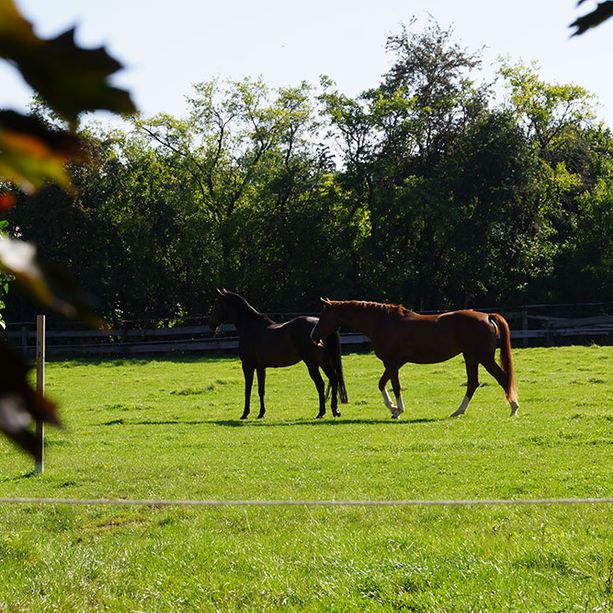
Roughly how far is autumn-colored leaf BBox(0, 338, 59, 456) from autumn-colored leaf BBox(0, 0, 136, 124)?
0.34 feet

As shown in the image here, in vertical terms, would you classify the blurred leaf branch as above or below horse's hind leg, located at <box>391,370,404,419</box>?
above

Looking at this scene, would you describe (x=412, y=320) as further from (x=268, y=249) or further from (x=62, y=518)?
(x=268, y=249)

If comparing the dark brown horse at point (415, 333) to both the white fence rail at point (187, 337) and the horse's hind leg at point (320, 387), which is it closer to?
the horse's hind leg at point (320, 387)

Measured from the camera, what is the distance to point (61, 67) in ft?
1.29

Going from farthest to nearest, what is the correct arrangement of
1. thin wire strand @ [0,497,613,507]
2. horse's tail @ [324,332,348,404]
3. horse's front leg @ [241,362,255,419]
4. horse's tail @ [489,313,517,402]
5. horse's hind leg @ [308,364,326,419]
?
horse's tail @ [324,332,348,404]
horse's front leg @ [241,362,255,419]
horse's hind leg @ [308,364,326,419]
horse's tail @ [489,313,517,402]
thin wire strand @ [0,497,613,507]

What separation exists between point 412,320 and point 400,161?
16.9 metres

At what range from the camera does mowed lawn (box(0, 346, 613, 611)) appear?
4.41 metres

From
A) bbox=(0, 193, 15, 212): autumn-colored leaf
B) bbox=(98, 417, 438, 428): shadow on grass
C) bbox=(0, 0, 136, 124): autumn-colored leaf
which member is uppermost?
bbox=(0, 0, 136, 124): autumn-colored leaf

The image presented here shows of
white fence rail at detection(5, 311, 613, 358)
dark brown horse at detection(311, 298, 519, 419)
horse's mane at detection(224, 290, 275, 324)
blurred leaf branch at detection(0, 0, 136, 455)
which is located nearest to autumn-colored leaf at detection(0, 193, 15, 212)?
blurred leaf branch at detection(0, 0, 136, 455)

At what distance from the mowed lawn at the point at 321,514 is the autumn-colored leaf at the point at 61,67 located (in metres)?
0.13

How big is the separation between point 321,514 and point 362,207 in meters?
24.1

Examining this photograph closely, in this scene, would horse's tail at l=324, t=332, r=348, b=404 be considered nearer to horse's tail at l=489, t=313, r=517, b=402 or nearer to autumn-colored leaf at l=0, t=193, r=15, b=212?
horse's tail at l=489, t=313, r=517, b=402

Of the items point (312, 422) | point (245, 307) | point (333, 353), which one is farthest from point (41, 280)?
point (245, 307)

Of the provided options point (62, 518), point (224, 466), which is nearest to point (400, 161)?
point (224, 466)
